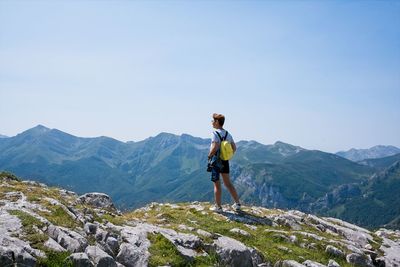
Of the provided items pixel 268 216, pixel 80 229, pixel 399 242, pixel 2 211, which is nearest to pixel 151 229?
pixel 80 229

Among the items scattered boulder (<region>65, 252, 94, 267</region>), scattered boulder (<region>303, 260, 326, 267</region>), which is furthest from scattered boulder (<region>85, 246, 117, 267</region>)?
scattered boulder (<region>303, 260, 326, 267</region>)

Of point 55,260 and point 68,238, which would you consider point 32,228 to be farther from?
point 55,260

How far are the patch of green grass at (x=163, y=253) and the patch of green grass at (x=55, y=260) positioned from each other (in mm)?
2559

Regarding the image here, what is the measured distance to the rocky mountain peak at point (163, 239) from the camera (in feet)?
36.2

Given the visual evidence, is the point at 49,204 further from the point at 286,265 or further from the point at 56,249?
the point at 286,265

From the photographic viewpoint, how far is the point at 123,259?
39.5ft

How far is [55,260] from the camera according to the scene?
10.5m

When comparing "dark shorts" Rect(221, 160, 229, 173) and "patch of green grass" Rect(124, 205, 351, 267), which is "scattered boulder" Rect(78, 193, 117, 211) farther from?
"dark shorts" Rect(221, 160, 229, 173)

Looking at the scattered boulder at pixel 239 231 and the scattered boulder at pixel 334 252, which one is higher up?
the scattered boulder at pixel 239 231

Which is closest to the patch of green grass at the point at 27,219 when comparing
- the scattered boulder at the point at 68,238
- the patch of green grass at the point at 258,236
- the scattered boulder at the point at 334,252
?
the scattered boulder at the point at 68,238

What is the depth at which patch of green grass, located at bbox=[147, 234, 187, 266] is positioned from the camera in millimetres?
12156

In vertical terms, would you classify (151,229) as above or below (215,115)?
below

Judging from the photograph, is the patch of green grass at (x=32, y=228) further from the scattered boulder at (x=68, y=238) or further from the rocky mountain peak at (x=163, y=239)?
the scattered boulder at (x=68, y=238)

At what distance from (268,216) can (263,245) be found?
6.07 metres
